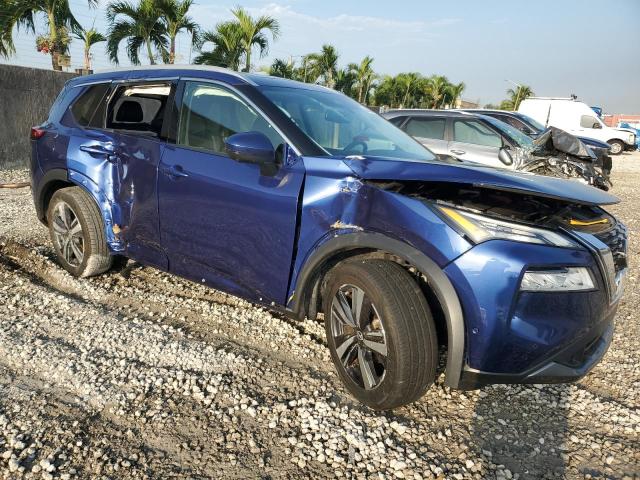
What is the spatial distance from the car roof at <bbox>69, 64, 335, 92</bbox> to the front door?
0.29 feet

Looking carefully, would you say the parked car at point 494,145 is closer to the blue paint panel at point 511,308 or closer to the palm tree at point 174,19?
the blue paint panel at point 511,308

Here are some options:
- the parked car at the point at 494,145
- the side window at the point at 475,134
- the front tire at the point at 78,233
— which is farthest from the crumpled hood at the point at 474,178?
the side window at the point at 475,134

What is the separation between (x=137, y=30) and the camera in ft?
55.8

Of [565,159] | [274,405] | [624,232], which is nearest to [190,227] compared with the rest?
[274,405]

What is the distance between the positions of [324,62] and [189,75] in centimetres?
2937

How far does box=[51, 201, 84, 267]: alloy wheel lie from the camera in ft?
13.2

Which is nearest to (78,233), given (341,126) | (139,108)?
(139,108)

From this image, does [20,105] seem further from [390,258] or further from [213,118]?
[390,258]

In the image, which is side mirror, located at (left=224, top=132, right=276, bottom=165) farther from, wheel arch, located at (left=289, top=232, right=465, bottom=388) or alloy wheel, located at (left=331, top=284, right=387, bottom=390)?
alloy wheel, located at (left=331, top=284, right=387, bottom=390)

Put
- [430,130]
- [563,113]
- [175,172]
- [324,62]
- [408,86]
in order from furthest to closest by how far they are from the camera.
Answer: [408,86] < [324,62] < [563,113] < [430,130] < [175,172]

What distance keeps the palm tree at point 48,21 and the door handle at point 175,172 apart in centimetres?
1191

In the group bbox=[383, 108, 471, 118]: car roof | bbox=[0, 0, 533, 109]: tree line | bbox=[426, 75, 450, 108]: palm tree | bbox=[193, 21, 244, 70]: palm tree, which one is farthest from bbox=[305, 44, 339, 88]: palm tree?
bbox=[383, 108, 471, 118]: car roof

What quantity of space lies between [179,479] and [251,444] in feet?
1.16

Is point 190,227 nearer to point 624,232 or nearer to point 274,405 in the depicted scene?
point 274,405
